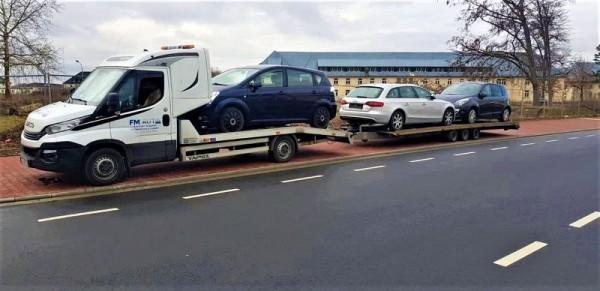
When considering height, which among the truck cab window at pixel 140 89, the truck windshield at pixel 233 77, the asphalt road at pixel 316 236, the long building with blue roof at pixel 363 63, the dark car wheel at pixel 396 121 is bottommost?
the asphalt road at pixel 316 236

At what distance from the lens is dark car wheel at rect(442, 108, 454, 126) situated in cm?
1636

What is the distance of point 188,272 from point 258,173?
579 centimetres

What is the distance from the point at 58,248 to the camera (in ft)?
17.4

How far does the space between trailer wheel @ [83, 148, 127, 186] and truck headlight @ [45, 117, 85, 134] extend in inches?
23.9

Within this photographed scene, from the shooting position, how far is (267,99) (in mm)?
11141

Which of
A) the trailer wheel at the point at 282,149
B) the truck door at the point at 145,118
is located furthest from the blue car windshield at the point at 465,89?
the truck door at the point at 145,118

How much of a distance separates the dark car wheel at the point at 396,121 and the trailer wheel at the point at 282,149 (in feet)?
13.1

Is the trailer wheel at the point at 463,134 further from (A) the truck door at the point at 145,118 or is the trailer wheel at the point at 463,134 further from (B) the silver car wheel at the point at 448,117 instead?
(A) the truck door at the point at 145,118

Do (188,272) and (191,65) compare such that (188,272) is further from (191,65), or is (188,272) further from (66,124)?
(191,65)

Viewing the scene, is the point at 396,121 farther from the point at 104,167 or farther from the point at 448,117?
the point at 104,167

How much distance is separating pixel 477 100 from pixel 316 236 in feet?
45.9

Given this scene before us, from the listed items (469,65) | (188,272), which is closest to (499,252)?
(188,272)

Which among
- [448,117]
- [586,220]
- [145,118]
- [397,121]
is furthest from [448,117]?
[145,118]

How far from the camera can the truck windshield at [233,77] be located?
426 inches
